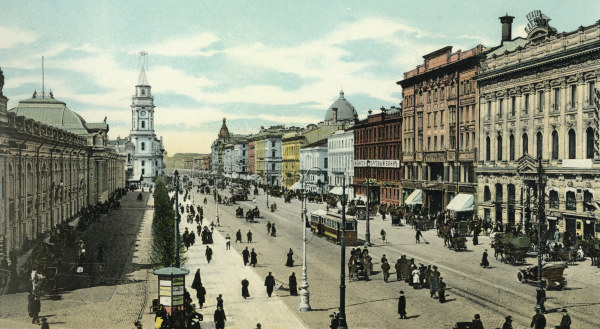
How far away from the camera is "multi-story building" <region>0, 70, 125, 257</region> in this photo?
3616cm

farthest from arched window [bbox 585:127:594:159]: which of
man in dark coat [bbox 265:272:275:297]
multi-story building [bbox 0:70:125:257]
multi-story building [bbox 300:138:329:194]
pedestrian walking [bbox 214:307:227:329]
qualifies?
multi-story building [bbox 300:138:329:194]

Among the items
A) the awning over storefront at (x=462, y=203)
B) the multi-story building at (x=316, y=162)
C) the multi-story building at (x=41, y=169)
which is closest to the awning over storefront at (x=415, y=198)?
the awning over storefront at (x=462, y=203)

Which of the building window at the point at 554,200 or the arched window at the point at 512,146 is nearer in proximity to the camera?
the building window at the point at 554,200

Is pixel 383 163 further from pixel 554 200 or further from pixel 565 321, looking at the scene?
pixel 565 321

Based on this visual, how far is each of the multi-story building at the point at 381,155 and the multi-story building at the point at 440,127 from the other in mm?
2756

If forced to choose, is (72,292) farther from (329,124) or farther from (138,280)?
(329,124)

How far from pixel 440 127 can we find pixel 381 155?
716 inches

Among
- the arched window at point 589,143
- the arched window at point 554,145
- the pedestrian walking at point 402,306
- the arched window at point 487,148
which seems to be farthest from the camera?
the arched window at point 487,148

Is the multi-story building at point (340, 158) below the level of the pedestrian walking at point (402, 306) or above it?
above

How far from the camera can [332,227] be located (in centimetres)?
4722

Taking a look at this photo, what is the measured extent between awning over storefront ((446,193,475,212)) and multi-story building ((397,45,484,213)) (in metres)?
0.24

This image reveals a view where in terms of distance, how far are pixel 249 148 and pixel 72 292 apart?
163 meters

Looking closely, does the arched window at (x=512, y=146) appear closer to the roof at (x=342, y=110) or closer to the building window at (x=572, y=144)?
the building window at (x=572, y=144)

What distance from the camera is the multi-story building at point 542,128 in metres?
43.9
